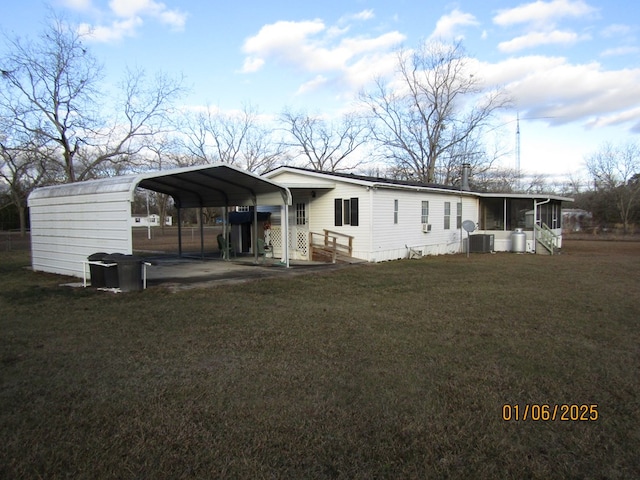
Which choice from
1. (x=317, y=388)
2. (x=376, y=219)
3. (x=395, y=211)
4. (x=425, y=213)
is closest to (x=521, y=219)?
(x=425, y=213)

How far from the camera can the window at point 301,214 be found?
15883 mm

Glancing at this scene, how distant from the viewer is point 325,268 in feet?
42.5

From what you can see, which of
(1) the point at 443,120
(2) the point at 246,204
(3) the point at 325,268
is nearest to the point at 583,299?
(3) the point at 325,268

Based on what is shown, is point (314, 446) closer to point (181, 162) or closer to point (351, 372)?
point (351, 372)

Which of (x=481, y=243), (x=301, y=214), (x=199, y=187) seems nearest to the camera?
(x=199, y=187)

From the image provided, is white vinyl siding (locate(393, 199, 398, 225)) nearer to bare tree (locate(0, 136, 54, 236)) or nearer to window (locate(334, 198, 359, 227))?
window (locate(334, 198, 359, 227))

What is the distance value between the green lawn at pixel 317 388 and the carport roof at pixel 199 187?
10.5 feet

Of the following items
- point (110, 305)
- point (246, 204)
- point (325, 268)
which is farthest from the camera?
point (246, 204)

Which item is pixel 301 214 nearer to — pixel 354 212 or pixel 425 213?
pixel 354 212

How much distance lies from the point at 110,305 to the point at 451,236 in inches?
605

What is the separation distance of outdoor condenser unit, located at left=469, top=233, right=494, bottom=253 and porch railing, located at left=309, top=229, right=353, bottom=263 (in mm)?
7578
